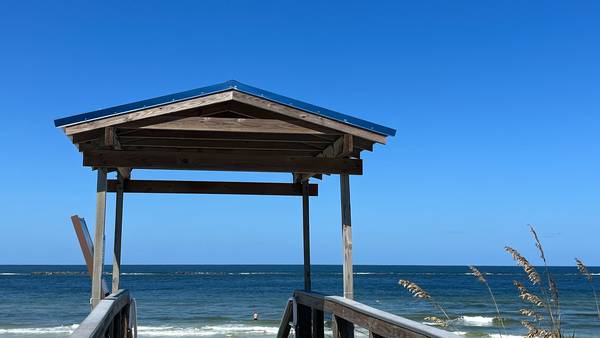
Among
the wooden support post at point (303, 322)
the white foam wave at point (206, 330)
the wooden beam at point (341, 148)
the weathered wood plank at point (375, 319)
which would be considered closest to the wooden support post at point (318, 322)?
the weathered wood plank at point (375, 319)

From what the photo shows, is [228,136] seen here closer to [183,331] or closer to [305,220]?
[305,220]

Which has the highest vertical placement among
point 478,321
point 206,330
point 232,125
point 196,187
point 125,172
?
point 232,125

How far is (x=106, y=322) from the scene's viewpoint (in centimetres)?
397

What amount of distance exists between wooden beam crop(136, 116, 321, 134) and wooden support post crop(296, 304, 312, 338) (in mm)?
2074

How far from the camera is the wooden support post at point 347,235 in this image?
579 centimetres

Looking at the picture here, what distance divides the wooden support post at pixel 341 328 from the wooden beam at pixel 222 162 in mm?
1437

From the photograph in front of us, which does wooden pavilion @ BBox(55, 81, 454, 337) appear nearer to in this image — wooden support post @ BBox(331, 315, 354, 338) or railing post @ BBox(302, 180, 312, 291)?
wooden support post @ BBox(331, 315, 354, 338)

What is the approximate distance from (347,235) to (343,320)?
1008 millimetres

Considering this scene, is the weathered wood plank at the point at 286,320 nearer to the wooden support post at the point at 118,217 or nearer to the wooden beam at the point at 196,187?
the wooden beam at the point at 196,187

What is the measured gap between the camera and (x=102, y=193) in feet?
18.0

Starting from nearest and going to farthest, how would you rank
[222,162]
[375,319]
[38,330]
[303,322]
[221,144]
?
[375,319] → [222,162] → [303,322] → [221,144] → [38,330]

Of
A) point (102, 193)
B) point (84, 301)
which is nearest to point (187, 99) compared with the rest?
point (102, 193)

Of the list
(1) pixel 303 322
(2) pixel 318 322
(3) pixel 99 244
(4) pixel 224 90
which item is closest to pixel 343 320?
(2) pixel 318 322

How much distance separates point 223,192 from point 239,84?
202 cm
